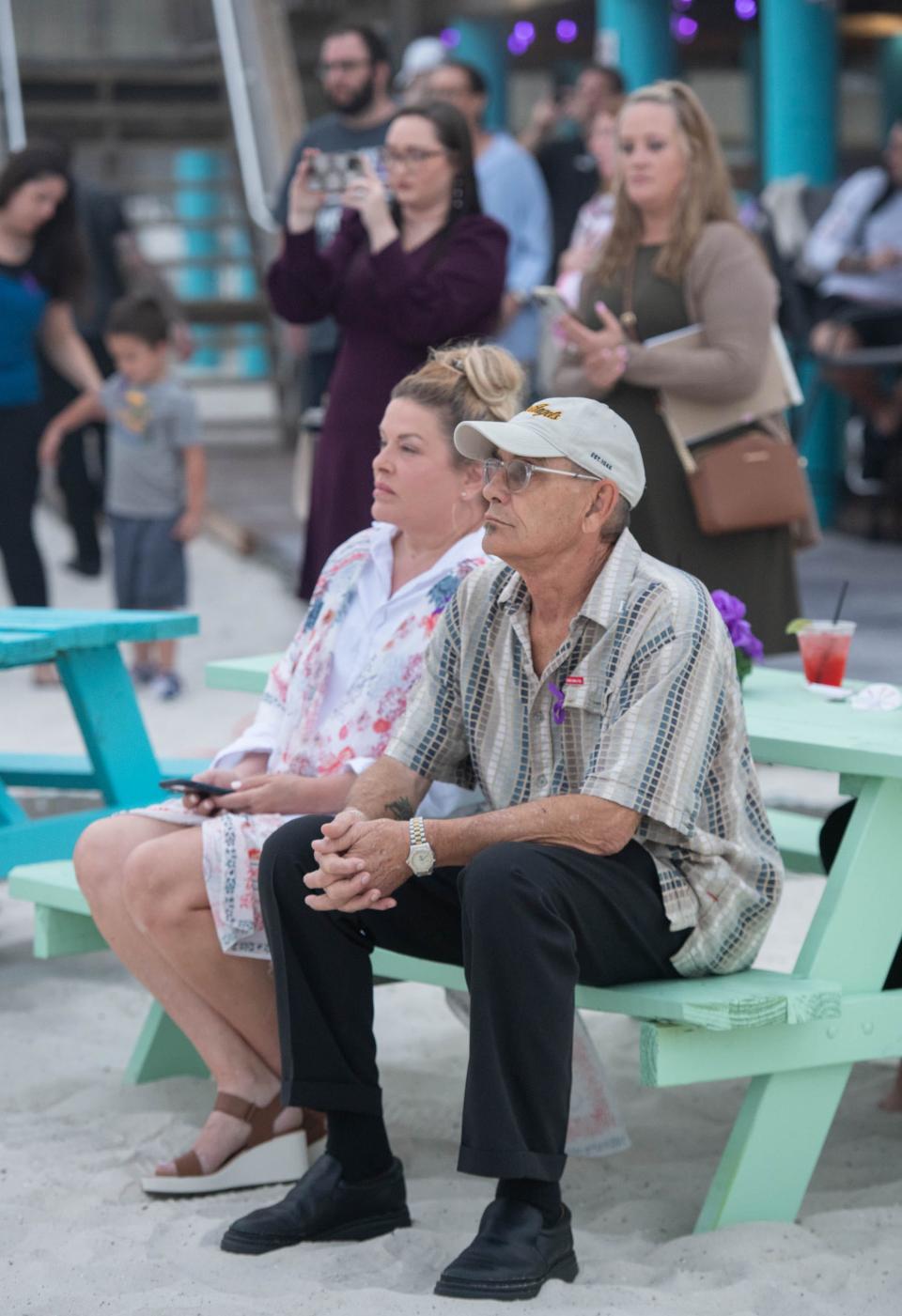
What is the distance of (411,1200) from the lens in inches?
115

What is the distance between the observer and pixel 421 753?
2830 millimetres

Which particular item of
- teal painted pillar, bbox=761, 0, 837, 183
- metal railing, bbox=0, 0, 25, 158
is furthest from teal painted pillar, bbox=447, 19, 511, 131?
teal painted pillar, bbox=761, 0, 837, 183

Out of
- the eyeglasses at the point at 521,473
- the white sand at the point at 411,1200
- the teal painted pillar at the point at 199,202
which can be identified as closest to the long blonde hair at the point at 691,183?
the white sand at the point at 411,1200

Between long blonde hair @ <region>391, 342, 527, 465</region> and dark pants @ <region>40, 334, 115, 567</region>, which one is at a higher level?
long blonde hair @ <region>391, 342, 527, 465</region>

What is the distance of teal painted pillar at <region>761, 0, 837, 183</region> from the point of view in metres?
9.26

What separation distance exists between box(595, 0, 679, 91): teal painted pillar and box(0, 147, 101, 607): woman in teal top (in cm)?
553

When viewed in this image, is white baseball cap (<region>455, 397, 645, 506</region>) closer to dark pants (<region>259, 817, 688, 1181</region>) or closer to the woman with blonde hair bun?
dark pants (<region>259, 817, 688, 1181</region>)

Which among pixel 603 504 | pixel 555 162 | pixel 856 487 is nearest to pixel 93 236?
pixel 555 162

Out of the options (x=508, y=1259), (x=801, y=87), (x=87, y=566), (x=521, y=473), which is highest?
(x=801, y=87)

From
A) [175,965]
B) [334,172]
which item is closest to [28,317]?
[334,172]

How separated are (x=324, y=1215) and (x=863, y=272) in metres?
6.27

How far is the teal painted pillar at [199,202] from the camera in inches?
497

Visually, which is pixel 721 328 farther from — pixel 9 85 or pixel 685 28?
pixel 685 28

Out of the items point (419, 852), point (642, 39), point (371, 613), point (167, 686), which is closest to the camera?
point (419, 852)
